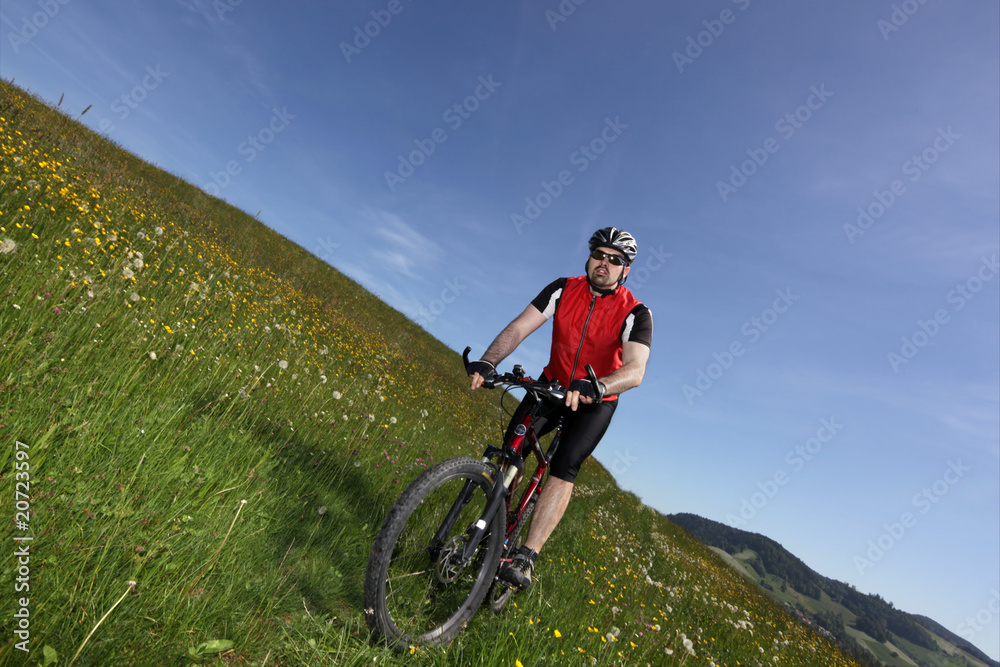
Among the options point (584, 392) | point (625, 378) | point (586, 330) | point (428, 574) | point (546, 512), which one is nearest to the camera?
point (584, 392)

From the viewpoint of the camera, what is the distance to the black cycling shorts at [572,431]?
397 centimetres

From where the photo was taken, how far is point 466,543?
11.5 feet

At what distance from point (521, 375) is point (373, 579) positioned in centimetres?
162

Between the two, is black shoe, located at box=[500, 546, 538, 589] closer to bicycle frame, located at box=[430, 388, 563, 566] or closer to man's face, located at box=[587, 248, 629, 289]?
bicycle frame, located at box=[430, 388, 563, 566]

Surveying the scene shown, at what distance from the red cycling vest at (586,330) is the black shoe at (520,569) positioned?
4.62ft

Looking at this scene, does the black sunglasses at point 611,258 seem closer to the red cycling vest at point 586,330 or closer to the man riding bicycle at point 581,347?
the man riding bicycle at point 581,347

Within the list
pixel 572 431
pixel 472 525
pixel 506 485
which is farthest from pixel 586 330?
pixel 472 525

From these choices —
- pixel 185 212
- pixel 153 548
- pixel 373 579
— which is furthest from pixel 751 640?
pixel 185 212

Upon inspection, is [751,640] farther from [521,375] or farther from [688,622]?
[521,375]

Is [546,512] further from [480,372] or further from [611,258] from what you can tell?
[611,258]

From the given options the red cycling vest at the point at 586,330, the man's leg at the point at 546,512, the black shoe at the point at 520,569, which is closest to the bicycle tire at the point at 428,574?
the black shoe at the point at 520,569

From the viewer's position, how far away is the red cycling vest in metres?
4.21

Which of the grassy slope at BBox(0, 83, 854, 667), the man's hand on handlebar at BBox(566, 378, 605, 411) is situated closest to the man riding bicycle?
the man's hand on handlebar at BBox(566, 378, 605, 411)

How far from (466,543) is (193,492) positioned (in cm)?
181
